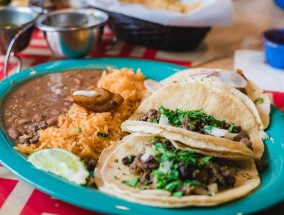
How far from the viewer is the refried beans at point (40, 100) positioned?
226 centimetres

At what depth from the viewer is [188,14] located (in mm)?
3281

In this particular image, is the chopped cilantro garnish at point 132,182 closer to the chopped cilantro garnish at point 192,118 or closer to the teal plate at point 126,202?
the teal plate at point 126,202

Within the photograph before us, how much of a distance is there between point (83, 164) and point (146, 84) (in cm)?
98

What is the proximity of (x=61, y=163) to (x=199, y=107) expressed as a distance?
0.89 meters

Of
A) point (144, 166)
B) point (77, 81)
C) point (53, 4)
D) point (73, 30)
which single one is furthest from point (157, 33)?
point (144, 166)

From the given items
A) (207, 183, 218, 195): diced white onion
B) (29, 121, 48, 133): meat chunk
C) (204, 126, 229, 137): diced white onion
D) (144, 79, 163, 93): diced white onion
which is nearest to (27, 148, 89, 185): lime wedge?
(29, 121, 48, 133): meat chunk

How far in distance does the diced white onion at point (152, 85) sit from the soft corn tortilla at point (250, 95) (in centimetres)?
7

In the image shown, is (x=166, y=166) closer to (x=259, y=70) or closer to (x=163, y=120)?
(x=163, y=120)

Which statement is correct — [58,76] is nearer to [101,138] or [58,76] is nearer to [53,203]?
[101,138]

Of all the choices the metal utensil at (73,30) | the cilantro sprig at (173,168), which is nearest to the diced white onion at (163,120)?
the cilantro sprig at (173,168)

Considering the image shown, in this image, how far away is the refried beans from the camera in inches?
88.9

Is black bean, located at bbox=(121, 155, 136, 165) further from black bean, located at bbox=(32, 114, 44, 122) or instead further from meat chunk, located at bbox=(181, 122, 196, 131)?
black bean, located at bbox=(32, 114, 44, 122)

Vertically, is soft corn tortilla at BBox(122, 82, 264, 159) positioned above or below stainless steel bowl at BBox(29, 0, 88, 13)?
above

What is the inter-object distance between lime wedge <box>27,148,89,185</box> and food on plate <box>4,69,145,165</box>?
0.10 metres
